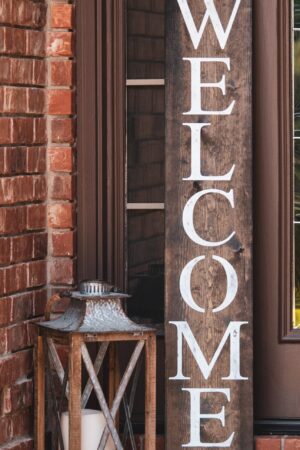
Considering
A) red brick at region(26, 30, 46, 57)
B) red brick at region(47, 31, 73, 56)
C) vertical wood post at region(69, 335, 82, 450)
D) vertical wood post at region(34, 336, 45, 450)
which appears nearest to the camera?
vertical wood post at region(69, 335, 82, 450)

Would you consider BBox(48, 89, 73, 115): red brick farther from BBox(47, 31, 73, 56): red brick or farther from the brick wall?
BBox(47, 31, 73, 56): red brick

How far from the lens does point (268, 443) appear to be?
160 inches

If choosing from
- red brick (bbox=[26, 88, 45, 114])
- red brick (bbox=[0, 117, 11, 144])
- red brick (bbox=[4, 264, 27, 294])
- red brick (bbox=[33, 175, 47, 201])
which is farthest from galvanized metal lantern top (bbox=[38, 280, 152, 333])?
red brick (bbox=[26, 88, 45, 114])

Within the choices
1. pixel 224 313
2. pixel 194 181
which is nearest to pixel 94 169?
pixel 194 181

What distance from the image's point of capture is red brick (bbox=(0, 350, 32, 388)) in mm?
3760

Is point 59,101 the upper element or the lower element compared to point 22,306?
upper

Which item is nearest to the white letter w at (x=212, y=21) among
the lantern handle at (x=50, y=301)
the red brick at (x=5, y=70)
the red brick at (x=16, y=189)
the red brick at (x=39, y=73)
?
the red brick at (x=39, y=73)

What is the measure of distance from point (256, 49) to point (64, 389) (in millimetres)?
1290

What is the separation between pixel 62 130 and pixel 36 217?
31cm

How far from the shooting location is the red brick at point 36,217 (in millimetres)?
3928

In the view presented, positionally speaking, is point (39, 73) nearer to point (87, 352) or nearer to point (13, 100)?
point (13, 100)

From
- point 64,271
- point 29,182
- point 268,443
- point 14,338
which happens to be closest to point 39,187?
point 29,182

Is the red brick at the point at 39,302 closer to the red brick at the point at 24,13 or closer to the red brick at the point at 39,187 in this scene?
the red brick at the point at 39,187

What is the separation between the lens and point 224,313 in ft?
12.9
